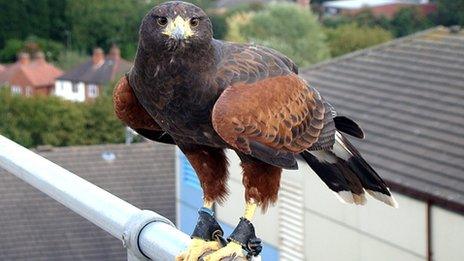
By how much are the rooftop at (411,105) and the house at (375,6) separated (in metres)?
36.6

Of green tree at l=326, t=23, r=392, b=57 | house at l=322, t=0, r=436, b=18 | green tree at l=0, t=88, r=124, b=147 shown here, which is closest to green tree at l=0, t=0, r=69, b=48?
green tree at l=0, t=88, r=124, b=147

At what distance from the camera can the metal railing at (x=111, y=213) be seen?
87.9 inches

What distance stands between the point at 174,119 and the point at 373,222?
6362 millimetres

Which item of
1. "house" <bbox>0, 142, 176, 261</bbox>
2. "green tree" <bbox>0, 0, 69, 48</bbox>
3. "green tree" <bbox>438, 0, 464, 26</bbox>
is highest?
"house" <bbox>0, 142, 176, 261</bbox>

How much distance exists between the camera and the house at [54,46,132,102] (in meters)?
38.0

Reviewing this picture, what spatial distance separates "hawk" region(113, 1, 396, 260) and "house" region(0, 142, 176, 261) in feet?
30.9

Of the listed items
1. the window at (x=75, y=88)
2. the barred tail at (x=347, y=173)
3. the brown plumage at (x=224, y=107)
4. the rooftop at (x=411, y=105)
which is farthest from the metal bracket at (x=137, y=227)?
the window at (x=75, y=88)

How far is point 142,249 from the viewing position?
2305 millimetres

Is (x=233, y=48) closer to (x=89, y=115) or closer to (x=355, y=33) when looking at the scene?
(x=89, y=115)

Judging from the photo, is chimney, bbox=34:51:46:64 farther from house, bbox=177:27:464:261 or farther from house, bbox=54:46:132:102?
house, bbox=177:27:464:261

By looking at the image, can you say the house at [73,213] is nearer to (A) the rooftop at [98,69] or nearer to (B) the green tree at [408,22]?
(A) the rooftop at [98,69]

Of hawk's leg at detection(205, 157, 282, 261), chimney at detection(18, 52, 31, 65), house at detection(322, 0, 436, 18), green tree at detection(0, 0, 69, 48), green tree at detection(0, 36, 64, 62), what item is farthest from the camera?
house at detection(322, 0, 436, 18)

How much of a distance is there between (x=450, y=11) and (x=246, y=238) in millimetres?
43103

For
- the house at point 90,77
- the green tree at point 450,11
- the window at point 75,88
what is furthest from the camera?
the green tree at point 450,11
